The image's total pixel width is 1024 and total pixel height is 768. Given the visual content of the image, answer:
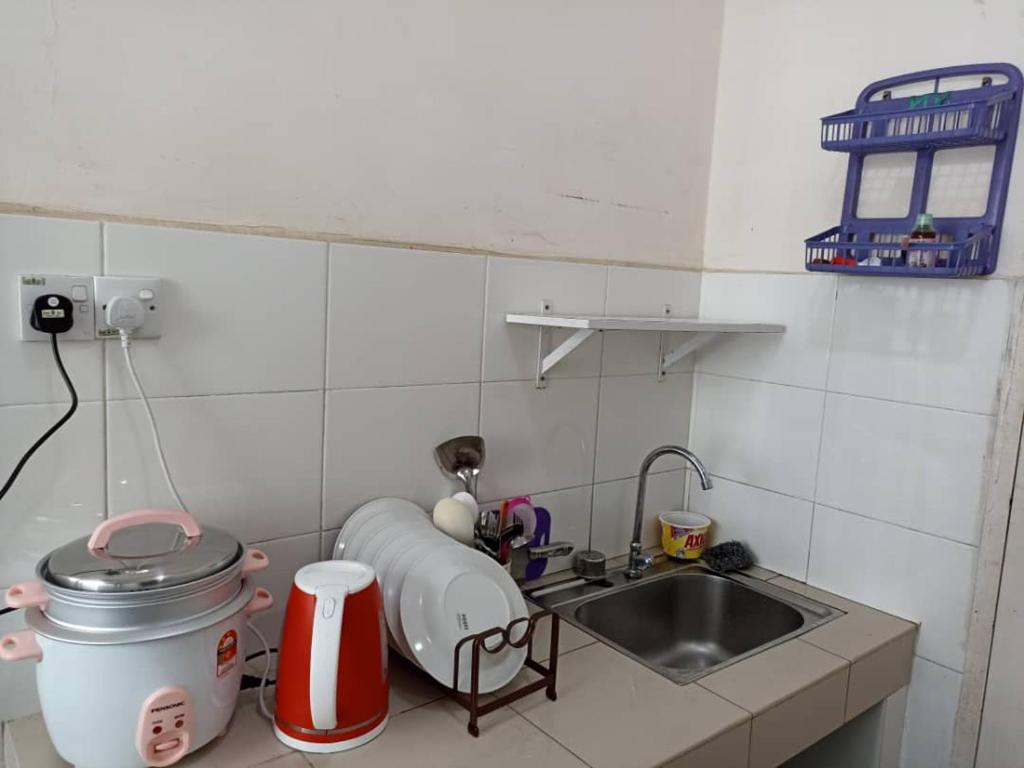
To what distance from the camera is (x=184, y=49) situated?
1120 millimetres

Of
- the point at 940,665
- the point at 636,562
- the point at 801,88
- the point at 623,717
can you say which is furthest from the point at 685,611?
the point at 801,88

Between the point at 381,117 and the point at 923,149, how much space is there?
1.00 meters

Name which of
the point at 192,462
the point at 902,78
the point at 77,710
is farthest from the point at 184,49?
the point at 902,78

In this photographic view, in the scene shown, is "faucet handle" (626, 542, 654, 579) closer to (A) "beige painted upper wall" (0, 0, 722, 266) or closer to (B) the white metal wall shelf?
(B) the white metal wall shelf

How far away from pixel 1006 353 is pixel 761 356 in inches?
19.8

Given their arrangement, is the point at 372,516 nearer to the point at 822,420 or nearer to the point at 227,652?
the point at 227,652

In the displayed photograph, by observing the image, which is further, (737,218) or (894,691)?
(737,218)

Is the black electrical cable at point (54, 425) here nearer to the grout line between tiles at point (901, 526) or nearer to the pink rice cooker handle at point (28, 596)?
the pink rice cooker handle at point (28, 596)

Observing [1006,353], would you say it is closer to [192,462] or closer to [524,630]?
[524,630]

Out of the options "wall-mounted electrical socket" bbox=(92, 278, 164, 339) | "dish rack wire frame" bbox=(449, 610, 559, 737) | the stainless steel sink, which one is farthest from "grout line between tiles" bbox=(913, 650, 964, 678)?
"wall-mounted electrical socket" bbox=(92, 278, 164, 339)

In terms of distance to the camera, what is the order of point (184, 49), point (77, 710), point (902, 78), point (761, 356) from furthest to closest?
point (761, 356) → point (902, 78) → point (184, 49) → point (77, 710)

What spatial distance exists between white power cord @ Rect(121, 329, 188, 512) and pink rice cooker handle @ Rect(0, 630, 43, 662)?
27 cm

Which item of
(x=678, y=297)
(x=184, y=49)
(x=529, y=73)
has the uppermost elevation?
(x=529, y=73)

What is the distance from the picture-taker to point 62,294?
104 centimetres
